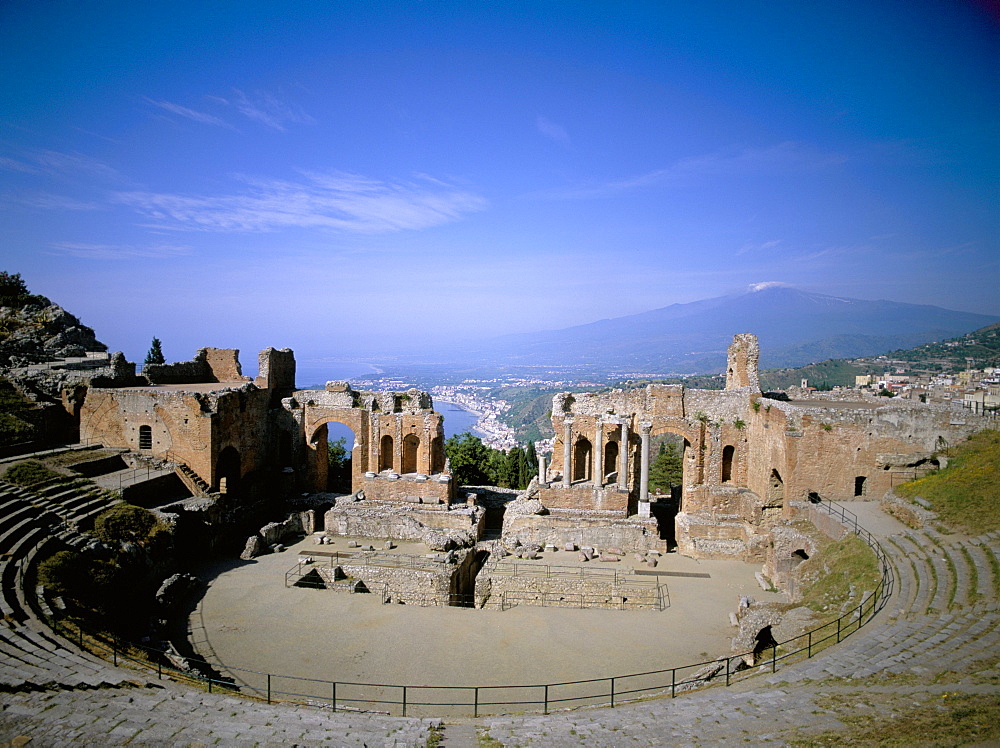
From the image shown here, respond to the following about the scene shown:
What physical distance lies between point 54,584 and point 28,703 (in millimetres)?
5797

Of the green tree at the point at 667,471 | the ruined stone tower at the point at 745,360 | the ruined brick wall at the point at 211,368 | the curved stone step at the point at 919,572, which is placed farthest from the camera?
the green tree at the point at 667,471

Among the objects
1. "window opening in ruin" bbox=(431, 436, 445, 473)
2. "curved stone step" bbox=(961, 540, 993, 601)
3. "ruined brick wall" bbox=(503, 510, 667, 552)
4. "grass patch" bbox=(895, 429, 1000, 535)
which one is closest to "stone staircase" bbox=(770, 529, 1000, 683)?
"curved stone step" bbox=(961, 540, 993, 601)

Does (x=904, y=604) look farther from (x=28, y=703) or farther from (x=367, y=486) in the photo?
(x=367, y=486)

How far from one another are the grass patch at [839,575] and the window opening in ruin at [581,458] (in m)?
11.0

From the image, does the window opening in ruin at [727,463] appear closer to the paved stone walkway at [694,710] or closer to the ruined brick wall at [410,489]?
the ruined brick wall at [410,489]

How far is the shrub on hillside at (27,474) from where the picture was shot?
63.9ft

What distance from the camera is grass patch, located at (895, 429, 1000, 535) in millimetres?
15898

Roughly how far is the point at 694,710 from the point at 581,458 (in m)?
16.9

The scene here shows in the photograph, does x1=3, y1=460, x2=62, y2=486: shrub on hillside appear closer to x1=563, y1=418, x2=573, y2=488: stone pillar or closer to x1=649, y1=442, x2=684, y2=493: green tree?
x1=563, y1=418, x2=573, y2=488: stone pillar

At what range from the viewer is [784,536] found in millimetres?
20234

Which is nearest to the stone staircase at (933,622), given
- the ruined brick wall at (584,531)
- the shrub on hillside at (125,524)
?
the ruined brick wall at (584,531)

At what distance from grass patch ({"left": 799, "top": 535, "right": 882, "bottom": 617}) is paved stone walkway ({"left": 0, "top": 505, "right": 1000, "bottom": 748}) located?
1925mm

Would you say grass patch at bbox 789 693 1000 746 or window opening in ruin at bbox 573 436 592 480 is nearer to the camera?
grass patch at bbox 789 693 1000 746

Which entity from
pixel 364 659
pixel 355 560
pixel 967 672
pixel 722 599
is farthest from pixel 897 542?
pixel 355 560
